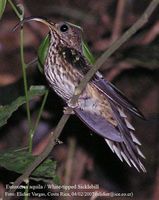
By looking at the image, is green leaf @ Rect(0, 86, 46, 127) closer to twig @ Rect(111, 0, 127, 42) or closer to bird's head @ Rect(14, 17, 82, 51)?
bird's head @ Rect(14, 17, 82, 51)

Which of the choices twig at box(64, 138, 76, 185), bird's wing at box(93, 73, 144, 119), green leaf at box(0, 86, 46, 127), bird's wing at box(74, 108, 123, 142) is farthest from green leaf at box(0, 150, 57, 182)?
twig at box(64, 138, 76, 185)

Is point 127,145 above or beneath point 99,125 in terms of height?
beneath

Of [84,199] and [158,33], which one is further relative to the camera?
[84,199]

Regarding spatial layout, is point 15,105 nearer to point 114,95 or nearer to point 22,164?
point 22,164

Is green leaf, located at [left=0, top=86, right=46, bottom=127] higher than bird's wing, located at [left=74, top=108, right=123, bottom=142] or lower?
higher

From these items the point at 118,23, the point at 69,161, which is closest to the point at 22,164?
the point at 69,161

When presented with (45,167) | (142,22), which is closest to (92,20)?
(45,167)

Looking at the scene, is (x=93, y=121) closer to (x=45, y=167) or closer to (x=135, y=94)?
(x=45, y=167)
